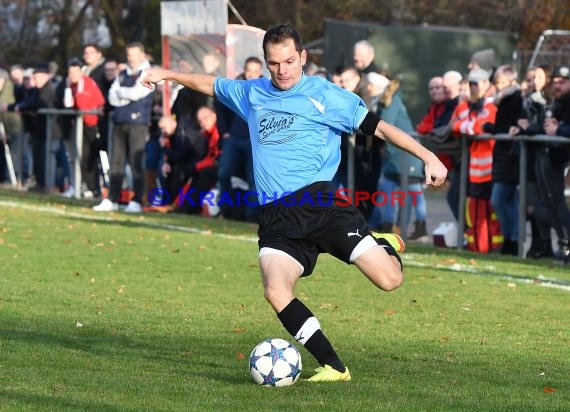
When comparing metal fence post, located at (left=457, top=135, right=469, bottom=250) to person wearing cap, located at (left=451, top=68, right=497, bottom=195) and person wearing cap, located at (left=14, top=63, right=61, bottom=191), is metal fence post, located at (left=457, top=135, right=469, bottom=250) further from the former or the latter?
person wearing cap, located at (left=14, top=63, right=61, bottom=191)

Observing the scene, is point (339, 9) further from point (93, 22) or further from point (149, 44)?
point (93, 22)

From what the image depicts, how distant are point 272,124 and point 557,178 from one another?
7803 millimetres

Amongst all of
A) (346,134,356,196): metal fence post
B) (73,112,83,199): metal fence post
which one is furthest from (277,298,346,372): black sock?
(73,112,83,199): metal fence post

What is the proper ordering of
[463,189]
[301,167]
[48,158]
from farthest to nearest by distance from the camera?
[48,158] → [463,189] → [301,167]

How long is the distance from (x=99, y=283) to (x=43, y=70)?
47.1 feet

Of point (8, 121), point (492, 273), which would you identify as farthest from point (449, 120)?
point (8, 121)

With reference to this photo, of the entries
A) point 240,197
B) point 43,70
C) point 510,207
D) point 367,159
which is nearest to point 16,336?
point 510,207

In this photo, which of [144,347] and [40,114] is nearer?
[144,347]

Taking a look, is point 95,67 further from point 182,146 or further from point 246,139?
point 246,139

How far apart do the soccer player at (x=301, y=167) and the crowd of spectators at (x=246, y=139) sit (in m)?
7.19

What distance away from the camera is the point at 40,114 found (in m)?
25.6

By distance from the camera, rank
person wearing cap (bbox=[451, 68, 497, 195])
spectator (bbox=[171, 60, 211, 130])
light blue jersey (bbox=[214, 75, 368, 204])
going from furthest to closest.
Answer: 1. spectator (bbox=[171, 60, 211, 130])
2. person wearing cap (bbox=[451, 68, 497, 195])
3. light blue jersey (bbox=[214, 75, 368, 204])

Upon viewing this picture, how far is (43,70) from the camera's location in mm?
26453

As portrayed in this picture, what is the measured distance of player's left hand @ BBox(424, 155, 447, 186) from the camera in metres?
7.82
